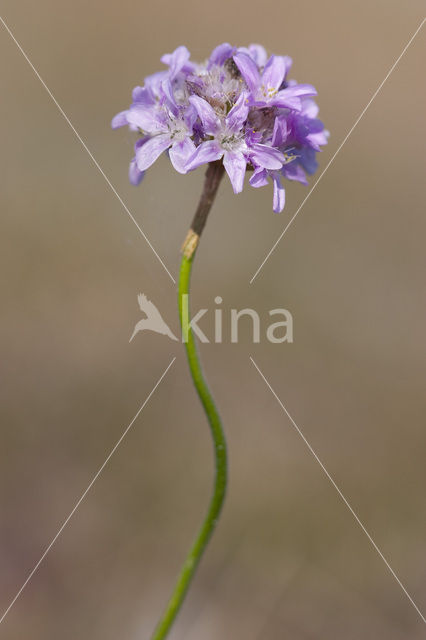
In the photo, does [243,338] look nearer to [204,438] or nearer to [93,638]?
[204,438]

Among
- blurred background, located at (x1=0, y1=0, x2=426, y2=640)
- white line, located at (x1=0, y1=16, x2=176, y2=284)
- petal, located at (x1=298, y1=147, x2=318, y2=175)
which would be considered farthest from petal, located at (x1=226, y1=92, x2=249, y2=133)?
white line, located at (x1=0, y1=16, x2=176, y2=284)

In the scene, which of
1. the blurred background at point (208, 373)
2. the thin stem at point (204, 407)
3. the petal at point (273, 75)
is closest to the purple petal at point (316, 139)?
the petal at point (273, 75)

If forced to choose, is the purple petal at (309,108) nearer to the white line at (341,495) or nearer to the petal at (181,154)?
the petal at (181,154)

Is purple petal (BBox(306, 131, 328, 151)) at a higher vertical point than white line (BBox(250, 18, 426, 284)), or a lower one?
lower

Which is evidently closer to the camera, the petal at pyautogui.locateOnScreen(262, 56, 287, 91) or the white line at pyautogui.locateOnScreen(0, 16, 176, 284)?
the petal at pyautogui.locateOnScreen(262, 56, 287, 91)

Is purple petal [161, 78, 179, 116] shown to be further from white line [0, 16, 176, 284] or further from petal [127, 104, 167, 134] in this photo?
white line [0, 16, 176, 284]

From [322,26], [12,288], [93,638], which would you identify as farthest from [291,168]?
[322,26]

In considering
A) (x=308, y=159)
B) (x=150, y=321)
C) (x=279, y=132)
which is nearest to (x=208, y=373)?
(x=150, y=321)
